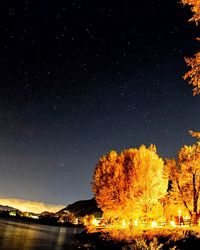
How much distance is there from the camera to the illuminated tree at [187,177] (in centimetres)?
4244

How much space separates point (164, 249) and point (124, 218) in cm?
1735

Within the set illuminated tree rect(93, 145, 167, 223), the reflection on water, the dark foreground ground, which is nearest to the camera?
the dark foreground ground

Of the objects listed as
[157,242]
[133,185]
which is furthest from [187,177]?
[157,242]

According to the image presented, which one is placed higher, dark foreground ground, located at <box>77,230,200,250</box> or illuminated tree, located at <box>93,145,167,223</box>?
illuminated tree, located at <box>93,145,167,223</box>

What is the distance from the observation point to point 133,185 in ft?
139

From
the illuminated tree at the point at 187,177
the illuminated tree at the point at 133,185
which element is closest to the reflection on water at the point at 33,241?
the illuminated tree at the point at 133,185

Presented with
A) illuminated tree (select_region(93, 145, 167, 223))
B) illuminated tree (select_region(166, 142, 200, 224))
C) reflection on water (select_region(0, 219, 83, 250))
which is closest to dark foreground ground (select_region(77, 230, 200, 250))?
illuminated tree (select_region(93, 145, 167, 223))

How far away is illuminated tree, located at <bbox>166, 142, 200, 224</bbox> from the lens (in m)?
42.4

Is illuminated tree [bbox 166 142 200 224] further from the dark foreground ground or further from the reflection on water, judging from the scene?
the reflection on water

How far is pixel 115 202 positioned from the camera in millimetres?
43406

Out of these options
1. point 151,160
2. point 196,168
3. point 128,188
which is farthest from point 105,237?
point 196,168

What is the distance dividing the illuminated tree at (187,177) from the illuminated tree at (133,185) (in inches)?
63.3

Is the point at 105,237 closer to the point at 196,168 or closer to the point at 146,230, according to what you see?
the point at 146,230

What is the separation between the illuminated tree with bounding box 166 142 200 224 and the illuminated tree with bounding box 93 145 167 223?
161cm
